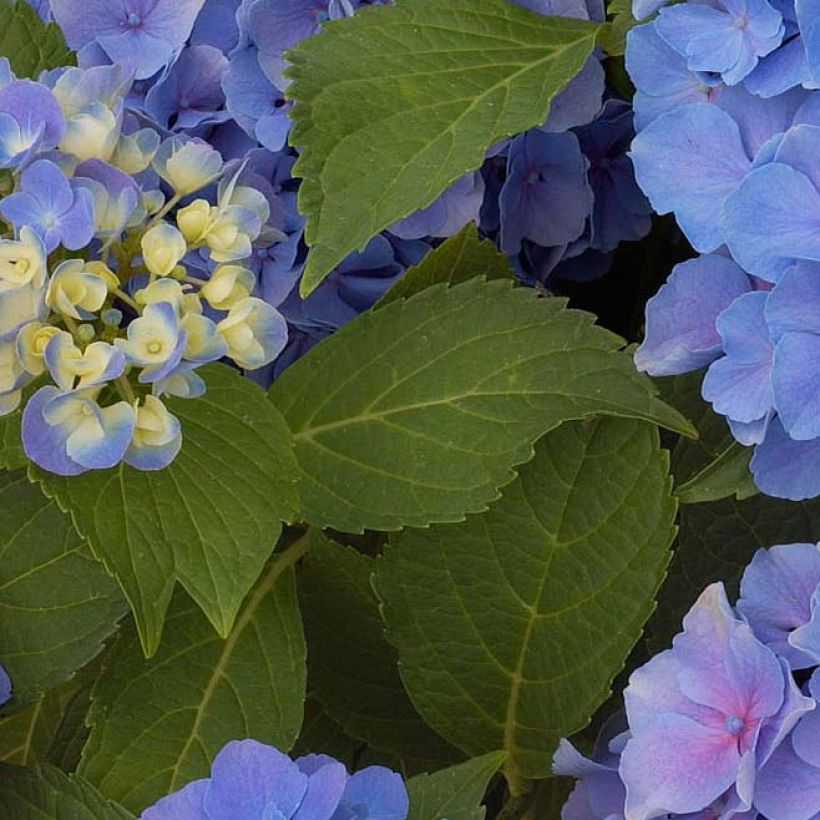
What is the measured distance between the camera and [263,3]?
0.64 meters

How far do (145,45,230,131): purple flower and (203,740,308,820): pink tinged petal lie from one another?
0.29 m

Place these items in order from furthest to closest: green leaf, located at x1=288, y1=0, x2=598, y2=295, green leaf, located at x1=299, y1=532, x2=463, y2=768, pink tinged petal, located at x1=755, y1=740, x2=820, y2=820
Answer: green leaf, located at x1=299, y1=532, x2=463, y2=768 < green leaf, located at x1=288, y1=0, x2=598, y2=295 < pink tinged petal, located at x1=755, y1=740, x2=820, y2=820

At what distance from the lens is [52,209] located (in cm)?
52

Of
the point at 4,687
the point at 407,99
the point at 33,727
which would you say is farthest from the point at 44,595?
the point at 407,99

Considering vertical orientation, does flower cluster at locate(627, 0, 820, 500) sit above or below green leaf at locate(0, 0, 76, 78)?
below

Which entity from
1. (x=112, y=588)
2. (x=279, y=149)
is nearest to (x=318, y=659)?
(x=112, y=588)

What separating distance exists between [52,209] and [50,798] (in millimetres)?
222

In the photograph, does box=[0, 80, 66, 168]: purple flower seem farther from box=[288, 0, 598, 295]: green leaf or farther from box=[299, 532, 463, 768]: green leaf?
box=[299, 532, 463, 768]: green leaf

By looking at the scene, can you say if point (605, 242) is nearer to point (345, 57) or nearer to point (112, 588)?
point (345, 57)

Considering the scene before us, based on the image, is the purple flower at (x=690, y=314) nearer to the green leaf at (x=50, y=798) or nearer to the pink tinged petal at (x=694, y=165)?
the pink tinged petal at (x=694, y=165)

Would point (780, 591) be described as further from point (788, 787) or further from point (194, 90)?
point (194, 90)

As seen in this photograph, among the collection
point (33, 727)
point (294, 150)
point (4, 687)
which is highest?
point (294, 150)

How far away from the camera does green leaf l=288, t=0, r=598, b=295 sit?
563 mm

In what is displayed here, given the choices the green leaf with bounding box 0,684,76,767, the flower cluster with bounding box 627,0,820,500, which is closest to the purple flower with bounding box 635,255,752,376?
the flower cluster with bounding box 627,0,820,500
